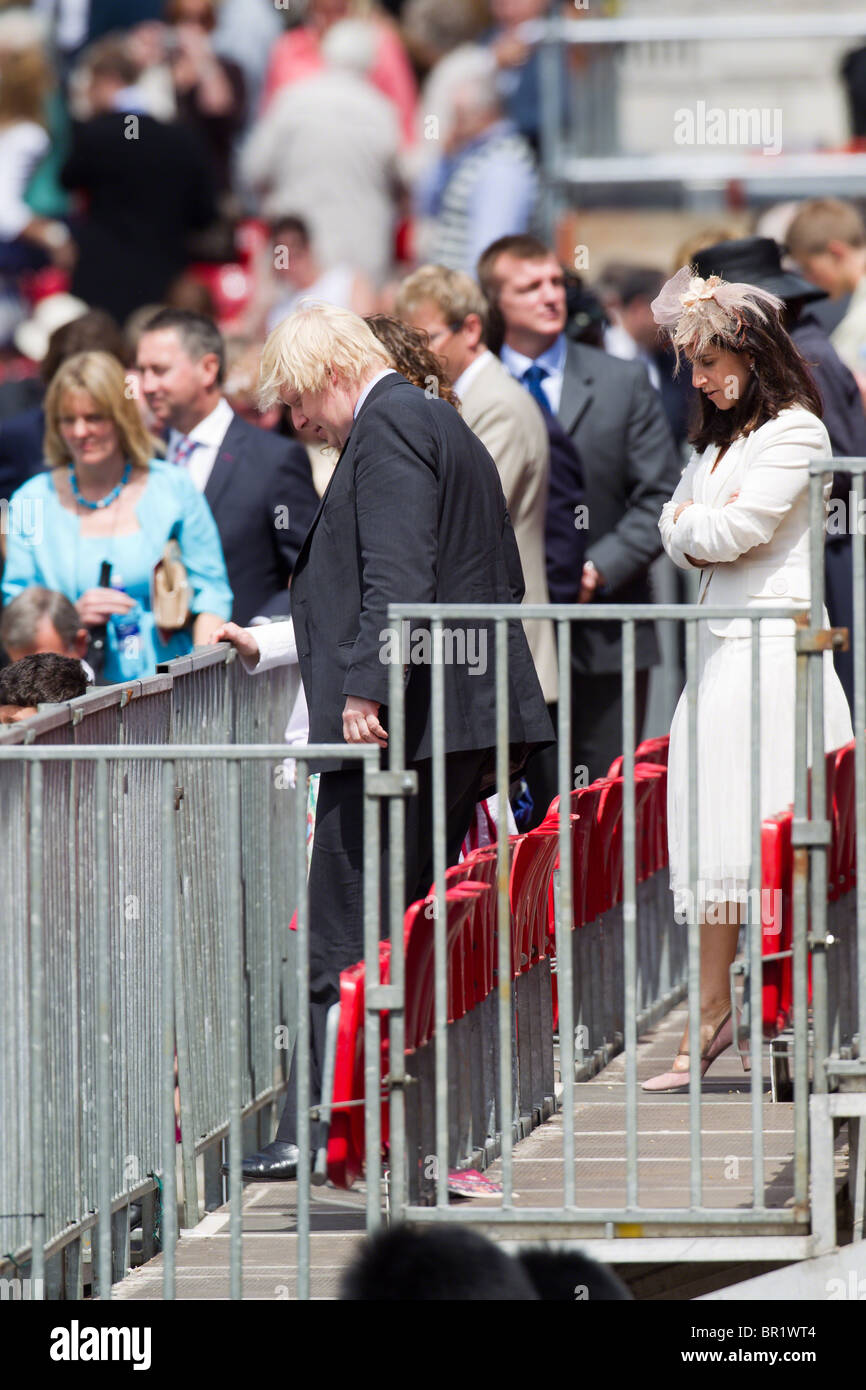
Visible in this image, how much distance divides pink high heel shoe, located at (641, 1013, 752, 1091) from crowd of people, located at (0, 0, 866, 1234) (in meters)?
0.02

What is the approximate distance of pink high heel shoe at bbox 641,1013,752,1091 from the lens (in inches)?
243

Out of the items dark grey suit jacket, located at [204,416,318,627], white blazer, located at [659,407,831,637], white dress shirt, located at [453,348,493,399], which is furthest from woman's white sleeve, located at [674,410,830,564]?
dark grey suit jacket, located at [204,416,318,627]

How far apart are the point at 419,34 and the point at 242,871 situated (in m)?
10.3

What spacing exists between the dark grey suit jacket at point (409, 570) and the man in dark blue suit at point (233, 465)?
2102 millimetres

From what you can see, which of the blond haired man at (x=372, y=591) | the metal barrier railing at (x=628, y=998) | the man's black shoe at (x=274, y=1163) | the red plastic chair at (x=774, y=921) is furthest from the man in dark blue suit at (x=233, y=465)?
the metal barrier railing at (x=628, y=998)

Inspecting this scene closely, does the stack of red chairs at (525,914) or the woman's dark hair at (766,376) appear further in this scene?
the woman's dark hair at (766,376)

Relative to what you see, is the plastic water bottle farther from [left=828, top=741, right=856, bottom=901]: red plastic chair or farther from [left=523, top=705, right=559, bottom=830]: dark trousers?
[left=828, top=741, right=856, bottom=901]: red plastic chair

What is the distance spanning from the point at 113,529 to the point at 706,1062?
2.75 metres

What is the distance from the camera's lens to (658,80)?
13.1 meters

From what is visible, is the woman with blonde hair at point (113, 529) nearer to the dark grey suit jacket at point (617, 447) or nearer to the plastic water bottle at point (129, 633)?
the plastic water bottle at point (129, 633)

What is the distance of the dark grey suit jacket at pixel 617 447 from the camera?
852 centimetres

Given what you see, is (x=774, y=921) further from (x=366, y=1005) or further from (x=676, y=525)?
(x=676, y=525)
